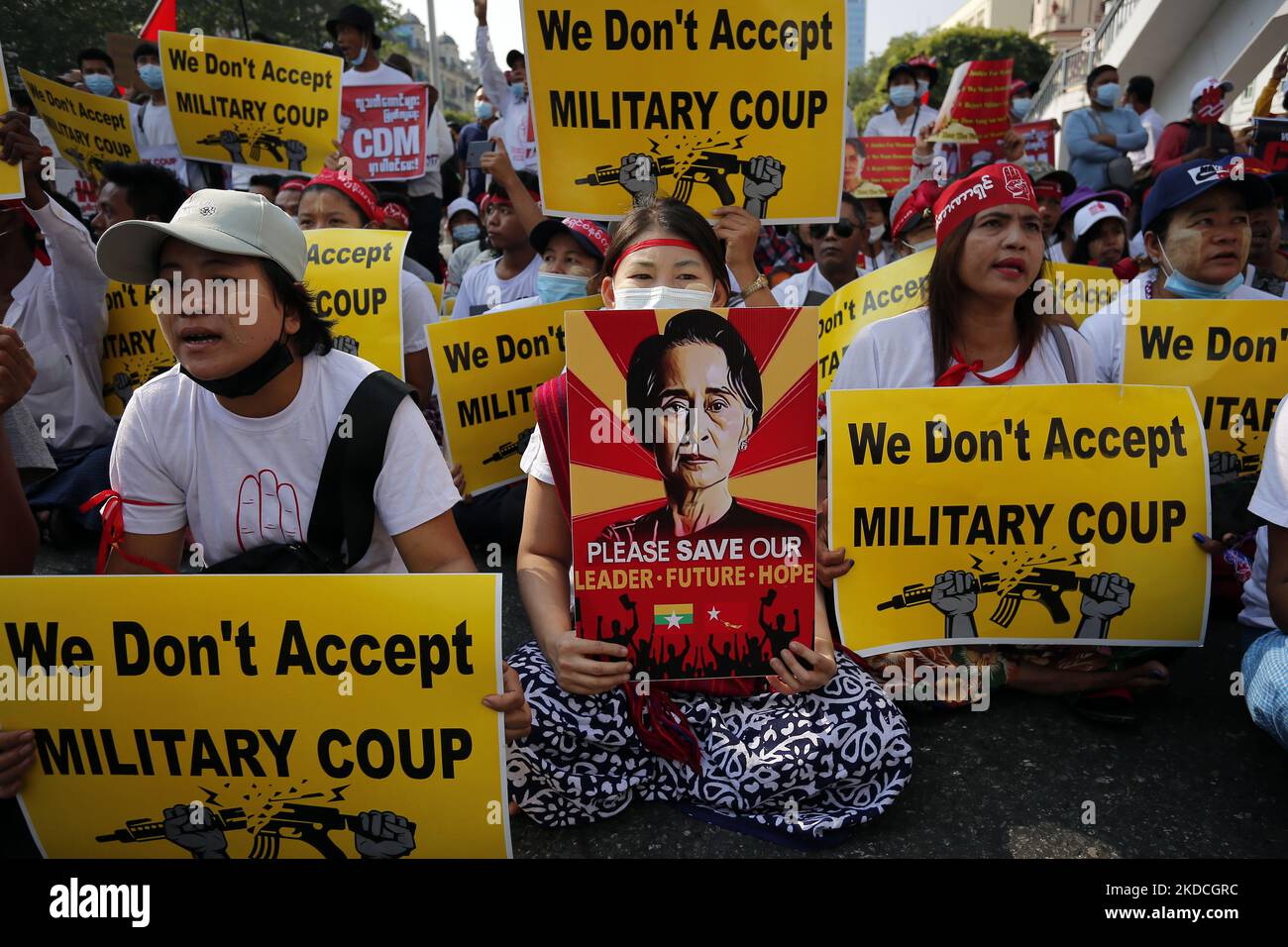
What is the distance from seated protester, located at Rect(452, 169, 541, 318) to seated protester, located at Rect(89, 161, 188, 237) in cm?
157

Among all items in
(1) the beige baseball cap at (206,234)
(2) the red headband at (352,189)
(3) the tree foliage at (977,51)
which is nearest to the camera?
(1) the beige baseball cap at (206,234)

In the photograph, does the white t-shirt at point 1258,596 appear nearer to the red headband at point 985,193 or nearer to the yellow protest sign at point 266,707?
the red headband at point 985,193

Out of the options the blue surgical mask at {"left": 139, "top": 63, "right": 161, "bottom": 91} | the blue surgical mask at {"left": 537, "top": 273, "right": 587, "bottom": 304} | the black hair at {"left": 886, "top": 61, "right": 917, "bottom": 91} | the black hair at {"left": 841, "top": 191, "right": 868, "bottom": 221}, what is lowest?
the blue surgical mask at {"left": 537, "top": 273, "right": 587, "bottom": 304}

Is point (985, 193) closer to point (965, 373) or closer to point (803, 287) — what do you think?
point (965, 373)

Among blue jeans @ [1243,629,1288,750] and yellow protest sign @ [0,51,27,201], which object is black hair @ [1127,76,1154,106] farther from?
yellow protest sign @ [0,51,27,201]

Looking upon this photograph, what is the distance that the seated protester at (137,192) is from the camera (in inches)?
183

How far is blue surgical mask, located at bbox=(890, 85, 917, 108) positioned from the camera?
9.40m

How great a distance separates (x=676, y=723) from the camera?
2.46 meters

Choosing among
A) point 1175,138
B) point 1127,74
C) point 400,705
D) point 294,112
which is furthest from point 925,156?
point 1127,74

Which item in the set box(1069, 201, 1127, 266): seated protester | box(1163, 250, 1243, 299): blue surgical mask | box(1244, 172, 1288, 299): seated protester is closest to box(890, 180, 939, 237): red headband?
box(1163, 250, 1243, 299): blue surgical mask

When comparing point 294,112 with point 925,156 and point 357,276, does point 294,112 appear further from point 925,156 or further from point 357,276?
point 925,156

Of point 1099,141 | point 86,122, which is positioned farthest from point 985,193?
point 1099,141

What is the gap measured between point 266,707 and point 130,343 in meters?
3.28

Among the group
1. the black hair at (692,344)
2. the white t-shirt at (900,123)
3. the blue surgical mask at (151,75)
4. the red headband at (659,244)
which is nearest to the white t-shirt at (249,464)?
the black hair at (692,344)
